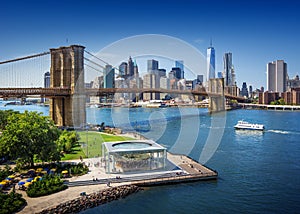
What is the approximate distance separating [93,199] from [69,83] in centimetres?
2410

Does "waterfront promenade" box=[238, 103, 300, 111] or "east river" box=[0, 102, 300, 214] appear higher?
"waterfront promenade" box=[238, 103, 300, 111]

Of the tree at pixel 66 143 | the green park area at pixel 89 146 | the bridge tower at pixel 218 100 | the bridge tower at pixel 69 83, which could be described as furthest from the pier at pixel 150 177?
the bridge tower at pixel 218 100

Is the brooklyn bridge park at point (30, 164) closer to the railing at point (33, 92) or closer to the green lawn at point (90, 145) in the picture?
the green lawn at point (90, 145)

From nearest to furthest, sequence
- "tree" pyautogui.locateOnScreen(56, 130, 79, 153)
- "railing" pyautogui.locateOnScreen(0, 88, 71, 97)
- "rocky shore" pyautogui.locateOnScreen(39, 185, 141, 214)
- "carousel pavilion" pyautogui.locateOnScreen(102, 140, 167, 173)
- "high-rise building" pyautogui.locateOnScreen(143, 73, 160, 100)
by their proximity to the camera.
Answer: "rocky shore" pyautogui.locateOnScreen(39, 185, 141, 214)
"carousel pavilion" pyautogui.locateOnScreen(102, 140, 167, 173)
"tree" pyautogui.locateOnScreen(56, 130, 79, 153)
"railing" pyautogui.locateOnScreen(0, 88, 71, 97)
"high-rise building" pyautogui.locateOnScreen(143, 73, 160, 100)

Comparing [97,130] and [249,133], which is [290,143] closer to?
[249,133]

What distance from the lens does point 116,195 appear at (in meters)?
14.5

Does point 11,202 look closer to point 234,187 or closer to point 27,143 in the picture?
point 27,143

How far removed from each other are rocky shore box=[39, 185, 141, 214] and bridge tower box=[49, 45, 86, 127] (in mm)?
21759

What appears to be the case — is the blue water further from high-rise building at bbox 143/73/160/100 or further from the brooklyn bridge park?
high-rise building at bbox 143/73/160/100

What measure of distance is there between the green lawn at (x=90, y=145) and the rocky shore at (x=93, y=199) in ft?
22.8

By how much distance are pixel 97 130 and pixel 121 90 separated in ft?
36.8

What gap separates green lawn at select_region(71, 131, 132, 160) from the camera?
21.7 meters

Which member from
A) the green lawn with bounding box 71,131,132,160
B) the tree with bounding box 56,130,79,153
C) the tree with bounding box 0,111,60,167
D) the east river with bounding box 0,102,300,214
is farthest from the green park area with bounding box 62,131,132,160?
the east river with bounding box 0,102,300,214

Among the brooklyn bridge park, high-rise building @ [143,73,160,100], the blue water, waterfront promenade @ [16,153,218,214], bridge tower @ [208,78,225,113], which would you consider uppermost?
high-rise building @ [143,73,160,100]
